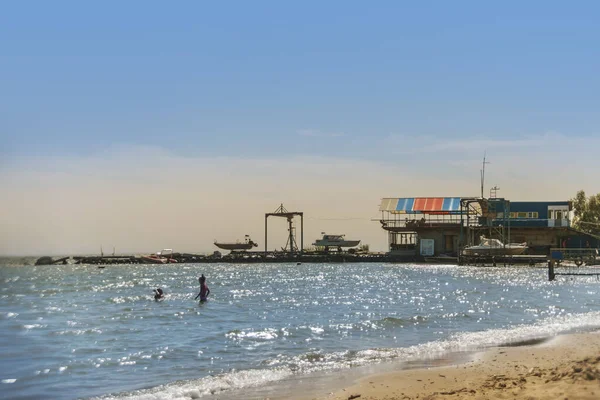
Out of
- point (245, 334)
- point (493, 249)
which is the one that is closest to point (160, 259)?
point (493, 249)

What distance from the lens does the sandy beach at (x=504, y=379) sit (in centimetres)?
1248

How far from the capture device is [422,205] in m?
108

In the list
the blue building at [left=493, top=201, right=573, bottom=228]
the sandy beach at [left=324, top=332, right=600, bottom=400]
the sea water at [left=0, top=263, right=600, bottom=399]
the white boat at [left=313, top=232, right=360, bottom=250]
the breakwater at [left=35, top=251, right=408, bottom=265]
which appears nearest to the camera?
the sandy beach at [left=324, top=332, right=600, bottom=400]

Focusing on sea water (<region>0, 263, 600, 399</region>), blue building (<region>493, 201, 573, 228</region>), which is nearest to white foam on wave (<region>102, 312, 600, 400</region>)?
sea water (<region>0, 263, 600, 399</region>)

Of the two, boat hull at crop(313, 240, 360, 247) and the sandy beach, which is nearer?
the sandy beach

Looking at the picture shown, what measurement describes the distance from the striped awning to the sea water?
56.7 m

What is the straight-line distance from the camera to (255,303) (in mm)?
42688

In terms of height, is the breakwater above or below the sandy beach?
below

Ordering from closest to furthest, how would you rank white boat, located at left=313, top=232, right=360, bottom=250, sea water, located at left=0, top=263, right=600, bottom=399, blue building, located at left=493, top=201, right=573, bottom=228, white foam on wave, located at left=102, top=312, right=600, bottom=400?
1. white foam on wave, located at left=102, top=312, right=600, bottom=400
2. sea water, located at left=0, top=263, right=600, bottom=399
3. blue building, located at left=493, top=201, right=573, bottom=228
4. white boat, located at left=313, top=232, right=360, bottom=250

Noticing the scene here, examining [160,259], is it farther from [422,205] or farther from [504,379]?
[504,379]

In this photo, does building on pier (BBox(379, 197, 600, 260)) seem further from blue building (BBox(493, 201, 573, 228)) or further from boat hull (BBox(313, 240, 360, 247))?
boat hull (BBox(313, 240, 360, 247))

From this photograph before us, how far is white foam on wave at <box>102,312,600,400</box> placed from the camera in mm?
16719

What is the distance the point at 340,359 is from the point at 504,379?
23.1ft

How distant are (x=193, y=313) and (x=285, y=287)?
2248 centimetres
